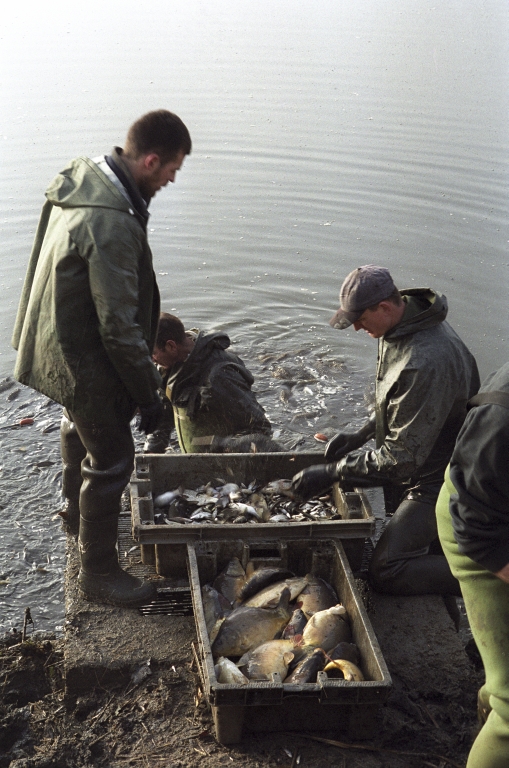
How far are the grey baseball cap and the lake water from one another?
9.67 ft

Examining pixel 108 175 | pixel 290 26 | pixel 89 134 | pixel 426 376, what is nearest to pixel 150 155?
pixel 108 175

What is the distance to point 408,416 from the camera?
5141 millimetres

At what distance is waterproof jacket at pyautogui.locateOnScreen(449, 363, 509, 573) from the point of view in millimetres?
3203

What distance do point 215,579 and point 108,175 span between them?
2441 millimetres

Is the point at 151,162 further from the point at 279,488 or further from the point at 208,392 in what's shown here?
the point at 279,488

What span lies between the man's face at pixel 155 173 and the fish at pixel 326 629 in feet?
8.38

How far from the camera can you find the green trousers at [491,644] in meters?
3.43

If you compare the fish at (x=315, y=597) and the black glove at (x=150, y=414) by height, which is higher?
the black glove at (x=150, y=414)

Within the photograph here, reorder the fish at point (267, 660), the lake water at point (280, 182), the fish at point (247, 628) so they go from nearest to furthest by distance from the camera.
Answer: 1. the fish at point (267, 660)
2. the fish at point (247, 628)
3. the lake water at point (280, 182)

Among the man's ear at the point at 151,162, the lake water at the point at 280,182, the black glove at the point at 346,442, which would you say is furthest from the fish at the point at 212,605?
the man's ear at the point at 151,162

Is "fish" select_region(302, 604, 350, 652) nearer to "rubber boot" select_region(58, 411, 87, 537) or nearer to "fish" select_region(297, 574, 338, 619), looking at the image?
"fish" select_region(297, 574, 338, 619)

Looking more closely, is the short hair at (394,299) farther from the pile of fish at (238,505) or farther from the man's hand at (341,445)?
the pile of fish at (238,505)

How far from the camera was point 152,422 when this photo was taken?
5.04 m

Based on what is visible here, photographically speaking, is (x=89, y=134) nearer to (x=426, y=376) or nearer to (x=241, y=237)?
(x=241, y=237)
